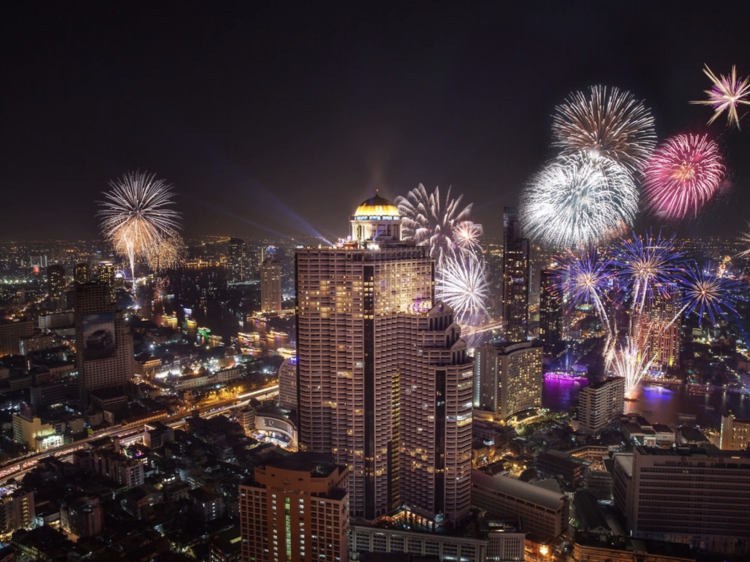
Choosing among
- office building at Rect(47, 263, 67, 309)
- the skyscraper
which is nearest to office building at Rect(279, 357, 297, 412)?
the skyscraper

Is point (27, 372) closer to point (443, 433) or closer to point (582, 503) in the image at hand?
point (443, 433)

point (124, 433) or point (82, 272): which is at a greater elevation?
point (82, 272)

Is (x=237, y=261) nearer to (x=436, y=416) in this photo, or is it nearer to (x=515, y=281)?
(x=515, y=281)

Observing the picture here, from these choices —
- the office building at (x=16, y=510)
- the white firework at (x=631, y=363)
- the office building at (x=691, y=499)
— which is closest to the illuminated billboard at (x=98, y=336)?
the office building at (x=16, y=510)

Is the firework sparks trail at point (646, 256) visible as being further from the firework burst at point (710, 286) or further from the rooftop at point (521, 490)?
the rooftop at point (521, 490)

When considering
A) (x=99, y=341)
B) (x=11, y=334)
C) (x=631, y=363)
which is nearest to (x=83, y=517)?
(x=99, y=341)

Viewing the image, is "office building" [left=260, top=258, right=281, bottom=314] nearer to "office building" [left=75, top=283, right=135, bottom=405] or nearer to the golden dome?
"office building" [left=75, top=283, right=135, bottom=405]

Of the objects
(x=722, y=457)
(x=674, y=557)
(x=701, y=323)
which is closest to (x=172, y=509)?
(x=674, y=557)
